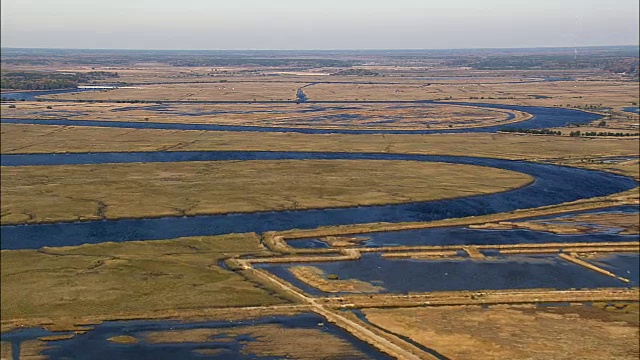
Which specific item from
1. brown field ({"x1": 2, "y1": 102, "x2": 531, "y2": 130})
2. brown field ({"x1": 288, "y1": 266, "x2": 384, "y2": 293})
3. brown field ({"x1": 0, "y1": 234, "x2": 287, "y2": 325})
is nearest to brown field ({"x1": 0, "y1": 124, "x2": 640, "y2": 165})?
brown field ({"x1": 2, "y1": 102, "x2": 531, "y2": 130})

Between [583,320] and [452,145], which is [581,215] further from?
[452,145]

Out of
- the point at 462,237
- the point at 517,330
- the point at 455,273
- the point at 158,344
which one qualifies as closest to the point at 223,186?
the point at 462,237

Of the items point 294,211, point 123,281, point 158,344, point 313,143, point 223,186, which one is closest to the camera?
point 158,344

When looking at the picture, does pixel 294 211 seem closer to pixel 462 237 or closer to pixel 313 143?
pixel 462 237

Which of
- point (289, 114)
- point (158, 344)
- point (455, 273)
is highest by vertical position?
point (289, 114)

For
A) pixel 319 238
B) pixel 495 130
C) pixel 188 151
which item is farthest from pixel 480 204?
pixel 495 130

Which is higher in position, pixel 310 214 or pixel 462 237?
pixel 310 214

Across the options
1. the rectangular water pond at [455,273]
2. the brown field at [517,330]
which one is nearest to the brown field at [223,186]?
the rectangular water pond at [455,273]

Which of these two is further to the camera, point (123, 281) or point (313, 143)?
point (313, 143)
